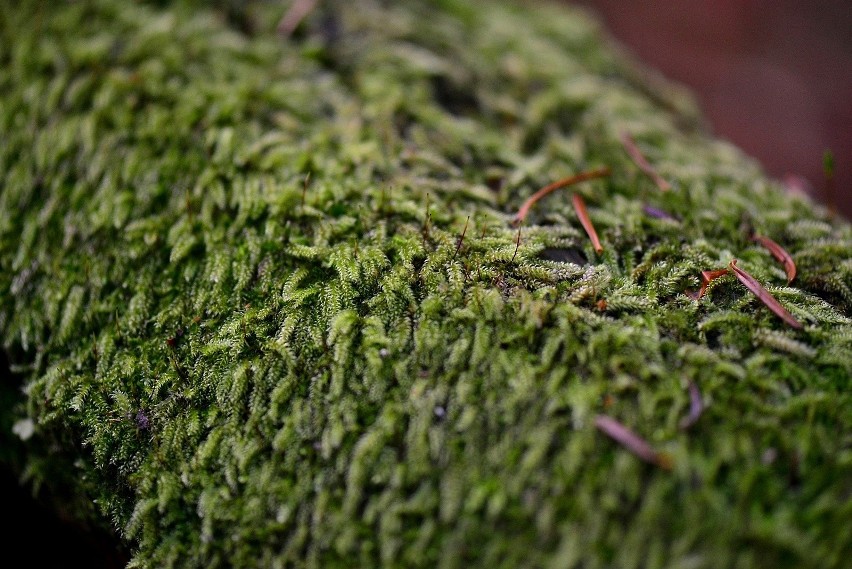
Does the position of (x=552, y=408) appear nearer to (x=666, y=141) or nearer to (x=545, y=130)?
(x=545, y=130)

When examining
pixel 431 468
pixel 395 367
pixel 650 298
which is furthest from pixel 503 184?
pixel 431 468

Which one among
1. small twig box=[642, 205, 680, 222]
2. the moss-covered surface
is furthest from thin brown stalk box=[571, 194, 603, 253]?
small twig box=[642, 205, 680, 222]

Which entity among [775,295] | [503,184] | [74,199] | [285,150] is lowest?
[74,199]

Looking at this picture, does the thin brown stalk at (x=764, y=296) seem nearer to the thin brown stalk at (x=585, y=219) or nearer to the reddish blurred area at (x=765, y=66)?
the thin brown stalk at (x=585, y=219)

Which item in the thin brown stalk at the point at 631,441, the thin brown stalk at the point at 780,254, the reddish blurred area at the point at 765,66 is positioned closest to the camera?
the thin brown stalk at the point at 631,441

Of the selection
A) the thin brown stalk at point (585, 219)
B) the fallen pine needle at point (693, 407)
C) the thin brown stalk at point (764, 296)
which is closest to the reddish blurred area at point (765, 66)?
the thin brown stalk at point (585, 219)

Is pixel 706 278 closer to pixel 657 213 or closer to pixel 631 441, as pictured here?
pixel 657 213

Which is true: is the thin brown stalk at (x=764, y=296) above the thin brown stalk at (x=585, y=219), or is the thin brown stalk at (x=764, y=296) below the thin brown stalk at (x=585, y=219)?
above
